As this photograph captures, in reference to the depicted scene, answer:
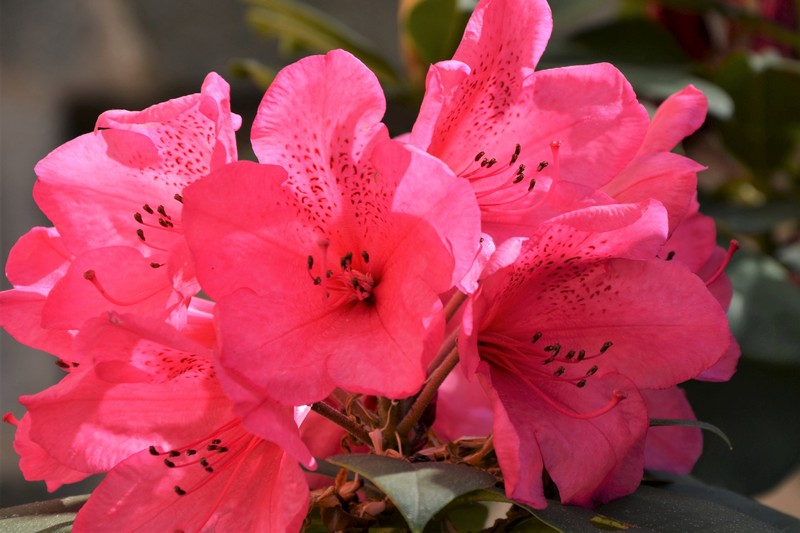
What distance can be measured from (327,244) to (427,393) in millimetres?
118

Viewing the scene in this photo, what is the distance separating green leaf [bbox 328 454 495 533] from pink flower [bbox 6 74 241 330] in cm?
17

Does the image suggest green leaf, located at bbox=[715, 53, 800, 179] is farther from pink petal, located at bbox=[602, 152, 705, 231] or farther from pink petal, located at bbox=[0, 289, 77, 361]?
pink petal, located at bbox=[0, 289, 77, 361]

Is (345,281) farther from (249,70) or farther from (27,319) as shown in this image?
(249,70)

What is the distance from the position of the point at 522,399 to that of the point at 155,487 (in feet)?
0.80

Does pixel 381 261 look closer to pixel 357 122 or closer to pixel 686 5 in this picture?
pixel 357 122

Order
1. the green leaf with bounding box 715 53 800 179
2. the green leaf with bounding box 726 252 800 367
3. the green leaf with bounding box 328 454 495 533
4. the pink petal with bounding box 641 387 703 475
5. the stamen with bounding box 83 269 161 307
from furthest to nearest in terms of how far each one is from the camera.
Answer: the green leaf with bounding box 715 53 800 179 → the green leaf with bounding box 726 252 800 367 → the pink petal with bounding box 641 387 703 475 → the stamen with bounding box 83 269 161 307 → the green leaf with bounding box 328 454 495 533

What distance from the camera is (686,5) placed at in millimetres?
1338

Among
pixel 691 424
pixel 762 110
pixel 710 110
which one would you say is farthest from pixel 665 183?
pixel 762 110

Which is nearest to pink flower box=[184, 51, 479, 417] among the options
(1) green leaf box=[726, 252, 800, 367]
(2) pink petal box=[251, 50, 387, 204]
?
(2) pink petal box=[251, 50, 387, 204]

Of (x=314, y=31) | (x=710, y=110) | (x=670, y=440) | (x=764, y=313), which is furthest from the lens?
(x=314, y=31)

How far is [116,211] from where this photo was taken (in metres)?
0.67

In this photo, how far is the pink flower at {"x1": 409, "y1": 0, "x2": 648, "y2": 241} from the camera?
2.11ft

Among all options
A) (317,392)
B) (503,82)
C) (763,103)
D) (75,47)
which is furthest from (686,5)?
(75,47)

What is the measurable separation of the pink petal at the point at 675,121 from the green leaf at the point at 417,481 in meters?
0.28
